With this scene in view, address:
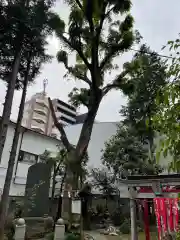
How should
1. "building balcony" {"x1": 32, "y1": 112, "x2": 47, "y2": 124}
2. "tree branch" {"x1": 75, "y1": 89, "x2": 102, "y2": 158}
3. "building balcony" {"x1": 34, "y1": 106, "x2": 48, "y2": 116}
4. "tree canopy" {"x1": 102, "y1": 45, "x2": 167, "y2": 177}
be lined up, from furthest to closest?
"building balcony" {"x1": 34, "y1": 106, "x2": 48, "y2": 116} < "building balcony" {"x1": 32, "y1": 112, "x2": 47, "y2": 124} < "tree canopy" {"x1": 102, "y1": 45, "x2": 167, "y2": 177} < "tree branch" {"x1": 75, "y1": 89, "x2": 102, "y2": 158}

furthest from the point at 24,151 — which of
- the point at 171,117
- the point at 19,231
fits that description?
the point at 171,117

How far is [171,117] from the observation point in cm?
124

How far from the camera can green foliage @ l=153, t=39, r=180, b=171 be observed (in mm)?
1153

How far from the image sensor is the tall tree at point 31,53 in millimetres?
6778

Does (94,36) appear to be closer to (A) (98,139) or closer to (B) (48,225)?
(B) (48,225)

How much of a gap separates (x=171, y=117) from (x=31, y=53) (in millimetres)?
7267

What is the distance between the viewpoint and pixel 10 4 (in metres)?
6.70

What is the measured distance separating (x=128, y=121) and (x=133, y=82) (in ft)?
23.7

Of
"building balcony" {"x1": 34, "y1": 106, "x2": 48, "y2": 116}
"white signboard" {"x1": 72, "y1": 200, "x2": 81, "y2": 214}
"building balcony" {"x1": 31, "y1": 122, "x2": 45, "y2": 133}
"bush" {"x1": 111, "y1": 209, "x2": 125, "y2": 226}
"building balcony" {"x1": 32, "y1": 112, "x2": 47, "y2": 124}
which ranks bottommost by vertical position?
"bush" {"x1": 111, "y1": 209, "x2": 125, "y2": 226}

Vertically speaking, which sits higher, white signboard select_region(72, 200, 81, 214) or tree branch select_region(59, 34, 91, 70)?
tree branch select_region(59, 34, 91, 70)

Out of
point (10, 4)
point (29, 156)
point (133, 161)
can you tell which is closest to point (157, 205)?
point (10, 4)

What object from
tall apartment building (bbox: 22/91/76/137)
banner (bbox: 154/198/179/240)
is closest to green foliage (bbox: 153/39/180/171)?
banner (bbox: 154/198/179/240)

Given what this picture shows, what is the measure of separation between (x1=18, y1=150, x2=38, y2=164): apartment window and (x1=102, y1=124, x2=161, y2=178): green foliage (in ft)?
16.9

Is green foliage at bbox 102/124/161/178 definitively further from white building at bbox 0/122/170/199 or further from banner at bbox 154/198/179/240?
banner at bbox 154/198/179/240
